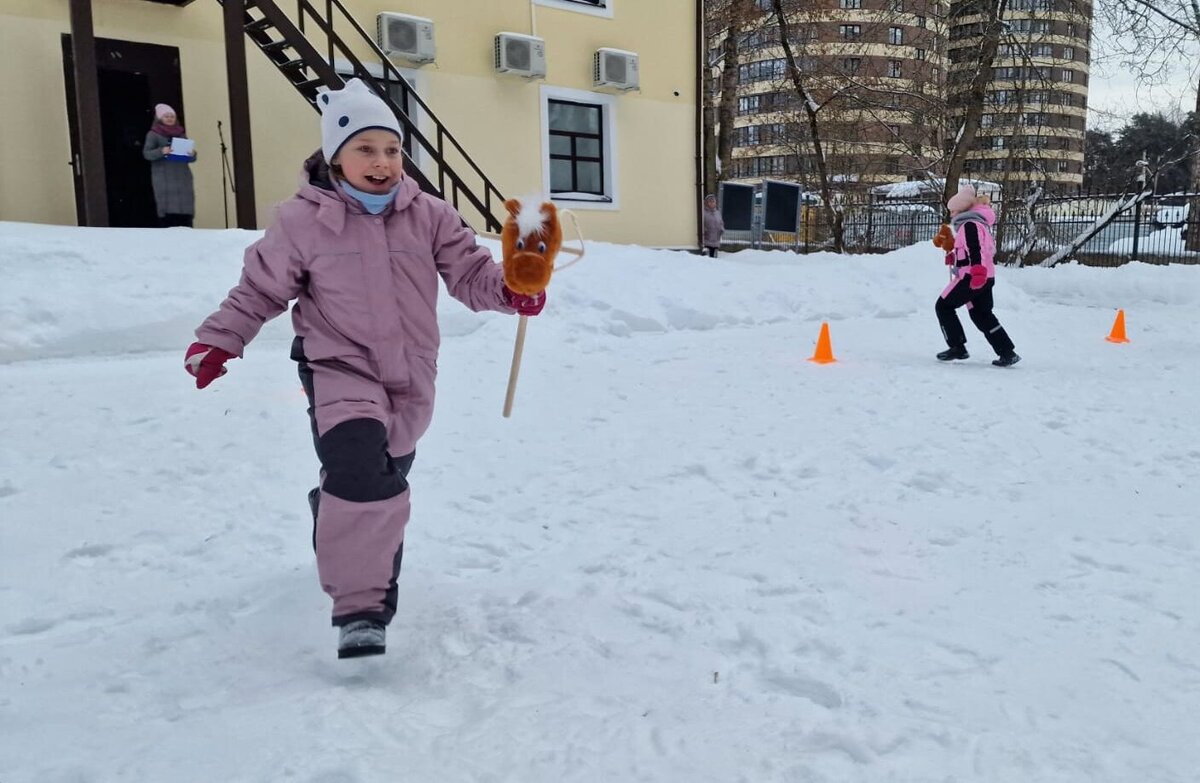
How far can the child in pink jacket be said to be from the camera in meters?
2.59

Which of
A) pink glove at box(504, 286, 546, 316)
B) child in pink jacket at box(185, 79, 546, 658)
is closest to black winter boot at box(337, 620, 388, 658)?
child in pink jacket at box(185, 79, 546, 658)

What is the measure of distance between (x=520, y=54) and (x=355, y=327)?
12220mm

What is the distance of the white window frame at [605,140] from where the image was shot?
14.6m

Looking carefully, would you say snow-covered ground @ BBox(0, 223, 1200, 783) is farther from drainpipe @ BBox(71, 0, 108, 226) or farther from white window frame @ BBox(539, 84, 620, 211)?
white window frame @ BBox(539, 84, 620, 211)

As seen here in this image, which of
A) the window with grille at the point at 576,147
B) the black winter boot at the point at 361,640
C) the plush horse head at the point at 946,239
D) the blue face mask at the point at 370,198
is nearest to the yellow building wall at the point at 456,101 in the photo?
the window with grille at the point at 576,147

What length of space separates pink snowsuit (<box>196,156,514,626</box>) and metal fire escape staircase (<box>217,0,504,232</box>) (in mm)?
→ 7256

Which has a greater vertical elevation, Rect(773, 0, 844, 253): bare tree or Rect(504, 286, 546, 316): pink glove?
Rect(773, 0, 844, 253): bare tree

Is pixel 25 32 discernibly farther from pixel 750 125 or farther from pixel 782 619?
pixel 750 125

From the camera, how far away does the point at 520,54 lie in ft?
45.4

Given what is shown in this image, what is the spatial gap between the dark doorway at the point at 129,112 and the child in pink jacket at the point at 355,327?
31.7 feet

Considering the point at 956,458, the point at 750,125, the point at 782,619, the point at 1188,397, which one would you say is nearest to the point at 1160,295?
the point at 1188,397

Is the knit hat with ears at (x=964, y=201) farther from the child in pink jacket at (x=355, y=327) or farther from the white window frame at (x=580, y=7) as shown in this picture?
the white window frame at (x=580, y=7)

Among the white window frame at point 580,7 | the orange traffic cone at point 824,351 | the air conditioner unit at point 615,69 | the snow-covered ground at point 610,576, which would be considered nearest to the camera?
the snow-covered ground at point 610,576

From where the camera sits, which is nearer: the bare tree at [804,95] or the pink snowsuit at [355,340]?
the pink snowsuit at [355,340]
